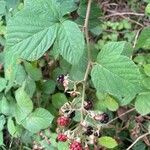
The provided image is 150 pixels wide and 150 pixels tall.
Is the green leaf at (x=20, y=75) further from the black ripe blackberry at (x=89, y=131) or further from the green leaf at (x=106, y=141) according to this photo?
the black ripe blackberry at (x=89, y=131)

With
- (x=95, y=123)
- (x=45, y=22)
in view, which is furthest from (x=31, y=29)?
A: (x=95, y=123)

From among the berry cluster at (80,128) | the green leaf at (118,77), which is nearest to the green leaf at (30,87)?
the berry cluster at (80,128)

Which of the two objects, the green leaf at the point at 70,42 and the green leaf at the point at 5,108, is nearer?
the green leaf at the point at 70,42


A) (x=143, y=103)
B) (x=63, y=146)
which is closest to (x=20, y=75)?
→ (x=63, y=146)

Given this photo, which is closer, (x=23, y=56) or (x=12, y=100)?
(x=23, y=56)

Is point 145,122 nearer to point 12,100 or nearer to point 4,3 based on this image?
point 12,100

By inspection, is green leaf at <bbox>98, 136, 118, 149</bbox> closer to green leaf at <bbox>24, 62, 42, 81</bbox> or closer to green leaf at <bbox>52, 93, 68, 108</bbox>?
green leaf at <bbox>52, 93, 68, 108</bbox>
